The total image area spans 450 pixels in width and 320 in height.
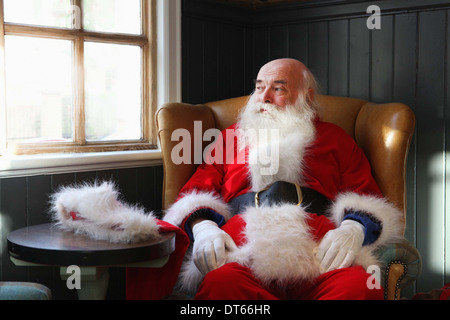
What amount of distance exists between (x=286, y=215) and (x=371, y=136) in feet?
2.31

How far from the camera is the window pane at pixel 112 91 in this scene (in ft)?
8.39

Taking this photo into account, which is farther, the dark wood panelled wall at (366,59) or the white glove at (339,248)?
the dark wood panelled wall at (366,59)

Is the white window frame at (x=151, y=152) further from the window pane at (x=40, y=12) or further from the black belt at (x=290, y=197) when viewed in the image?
the black belt at (x=290, y=197)

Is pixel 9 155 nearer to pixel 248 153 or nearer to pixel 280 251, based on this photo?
pixel 248 153

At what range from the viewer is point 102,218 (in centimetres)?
173

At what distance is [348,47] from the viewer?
290cm

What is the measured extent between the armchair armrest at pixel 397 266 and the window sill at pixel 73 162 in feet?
4.30

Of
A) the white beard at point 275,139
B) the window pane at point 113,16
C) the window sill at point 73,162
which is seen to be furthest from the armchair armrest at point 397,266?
the window pane at point 113,16

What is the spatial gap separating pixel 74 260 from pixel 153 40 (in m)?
Result: 1.53

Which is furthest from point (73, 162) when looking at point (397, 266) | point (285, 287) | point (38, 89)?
point (397, 266)

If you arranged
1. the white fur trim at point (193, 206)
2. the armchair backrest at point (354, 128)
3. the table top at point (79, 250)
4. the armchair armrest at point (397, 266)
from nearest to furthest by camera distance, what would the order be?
the table top at point (79, 250), the armchair armrest at point (397, 266), the white fur trim at point (193, 206), the armchair backrest at point (354, 128)

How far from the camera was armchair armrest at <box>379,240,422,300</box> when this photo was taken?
180 cm

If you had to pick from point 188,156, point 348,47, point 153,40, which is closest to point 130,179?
point 188,156

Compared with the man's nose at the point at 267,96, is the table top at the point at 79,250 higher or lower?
lower
